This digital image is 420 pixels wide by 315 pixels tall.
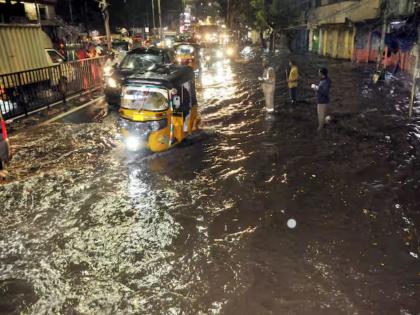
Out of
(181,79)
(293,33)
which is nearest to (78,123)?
(181,79)

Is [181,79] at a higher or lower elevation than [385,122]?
higher

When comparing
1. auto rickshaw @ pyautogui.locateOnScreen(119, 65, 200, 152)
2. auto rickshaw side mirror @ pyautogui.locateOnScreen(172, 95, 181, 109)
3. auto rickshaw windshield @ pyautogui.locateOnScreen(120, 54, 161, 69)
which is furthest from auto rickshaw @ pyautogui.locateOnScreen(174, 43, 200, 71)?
auto rickshaw side mirror @ pyautogui.locateOnScreen(172, 95, 181, 109)

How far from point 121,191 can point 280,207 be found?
3.15m

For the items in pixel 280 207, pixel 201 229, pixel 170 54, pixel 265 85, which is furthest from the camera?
pixel 170 54

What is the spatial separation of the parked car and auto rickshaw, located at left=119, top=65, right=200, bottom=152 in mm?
4532

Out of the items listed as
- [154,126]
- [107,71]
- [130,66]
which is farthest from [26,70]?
[154,126]

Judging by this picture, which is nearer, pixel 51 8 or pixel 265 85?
pixel 265 85

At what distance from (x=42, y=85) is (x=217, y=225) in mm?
Answer: 11284

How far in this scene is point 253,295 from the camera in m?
4.52

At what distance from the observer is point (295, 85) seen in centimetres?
1455

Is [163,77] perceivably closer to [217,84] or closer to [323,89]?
[323,89]

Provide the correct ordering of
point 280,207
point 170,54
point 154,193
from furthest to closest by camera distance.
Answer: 1. point 170,54
2. point 154,193
3. point 280,207

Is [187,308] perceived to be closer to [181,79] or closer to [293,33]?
[181,79]

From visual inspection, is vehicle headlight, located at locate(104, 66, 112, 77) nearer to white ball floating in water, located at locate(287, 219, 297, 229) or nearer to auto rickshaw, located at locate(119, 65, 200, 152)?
auto rickshaw, located at locate(119, 65, 200, 152)
